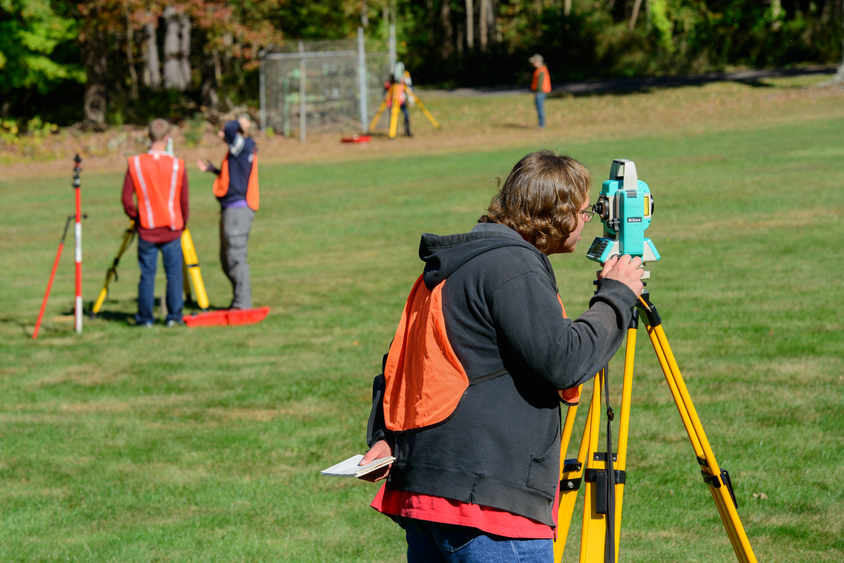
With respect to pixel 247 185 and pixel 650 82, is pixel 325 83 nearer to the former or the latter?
pixel 650 82

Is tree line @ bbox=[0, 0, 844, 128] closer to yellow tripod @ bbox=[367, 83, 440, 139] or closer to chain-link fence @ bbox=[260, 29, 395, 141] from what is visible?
chain-link fence @ bbox=[260, 29, 395, 141]

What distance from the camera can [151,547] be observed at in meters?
4.95

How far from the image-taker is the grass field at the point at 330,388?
504 cm

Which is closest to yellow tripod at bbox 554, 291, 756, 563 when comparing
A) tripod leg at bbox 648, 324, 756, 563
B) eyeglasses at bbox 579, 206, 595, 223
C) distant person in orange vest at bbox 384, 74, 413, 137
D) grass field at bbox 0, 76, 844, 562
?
tripod leg at bbox 648, 324, 756, 563

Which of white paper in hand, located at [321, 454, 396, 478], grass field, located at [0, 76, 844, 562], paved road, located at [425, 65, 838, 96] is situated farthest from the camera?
paved road, located at [425, 65, 838, 96]

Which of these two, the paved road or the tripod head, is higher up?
the paved road

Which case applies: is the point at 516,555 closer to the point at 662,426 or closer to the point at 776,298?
Result: the point at 662,426

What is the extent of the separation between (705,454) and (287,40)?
3673 centimetres

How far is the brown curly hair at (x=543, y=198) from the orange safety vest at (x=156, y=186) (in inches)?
302

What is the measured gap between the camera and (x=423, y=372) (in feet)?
8.47

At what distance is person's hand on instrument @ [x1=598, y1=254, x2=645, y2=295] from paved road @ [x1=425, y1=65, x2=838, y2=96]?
35657mm

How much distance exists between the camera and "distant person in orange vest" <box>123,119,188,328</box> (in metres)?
9.81

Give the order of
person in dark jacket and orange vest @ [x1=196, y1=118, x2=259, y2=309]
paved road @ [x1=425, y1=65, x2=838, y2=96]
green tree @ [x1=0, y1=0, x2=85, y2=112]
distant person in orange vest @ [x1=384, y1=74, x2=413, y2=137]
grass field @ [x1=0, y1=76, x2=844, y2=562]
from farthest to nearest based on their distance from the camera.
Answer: paved road @ [x1=425, y1=65, x2=838, y2=96]
green tree @ [x1=0, y1=0, x2=85, y2=112]
distant person in orange vest @ [x1=384, y1=74, x2=413, y2=137]
person in dark jacket and orange vest @ [x1=196, y1=118, x2=259, y2=309]
grass field @ [x1=0, y1=76, x2=844, y2=562]

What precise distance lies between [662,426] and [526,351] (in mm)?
4164
